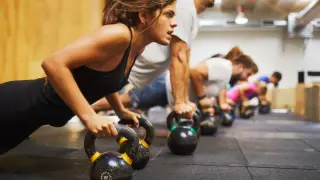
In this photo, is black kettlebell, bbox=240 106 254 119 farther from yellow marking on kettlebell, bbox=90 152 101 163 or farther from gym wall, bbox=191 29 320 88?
yellow marking on kettlebell, bbox=90 152 101 163

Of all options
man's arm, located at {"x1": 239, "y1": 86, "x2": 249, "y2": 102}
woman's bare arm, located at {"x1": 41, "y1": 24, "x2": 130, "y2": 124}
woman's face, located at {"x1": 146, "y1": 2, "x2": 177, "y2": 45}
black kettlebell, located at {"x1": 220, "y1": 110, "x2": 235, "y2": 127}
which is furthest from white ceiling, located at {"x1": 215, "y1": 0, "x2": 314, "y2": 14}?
woman's bare arm, located at {"x1": 41, "y1": 24, "x2": 130, "y2": 124}

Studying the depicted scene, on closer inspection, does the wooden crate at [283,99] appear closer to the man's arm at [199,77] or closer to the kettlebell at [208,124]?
the man's arm at [199,77]

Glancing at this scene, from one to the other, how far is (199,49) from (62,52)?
736 cm

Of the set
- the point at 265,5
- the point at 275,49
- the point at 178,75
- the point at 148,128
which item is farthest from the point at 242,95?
the point at 275,49

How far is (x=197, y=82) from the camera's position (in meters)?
2.67

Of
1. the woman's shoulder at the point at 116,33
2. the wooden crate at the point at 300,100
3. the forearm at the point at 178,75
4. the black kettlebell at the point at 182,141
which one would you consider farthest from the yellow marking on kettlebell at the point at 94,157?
the wooden crate at the point at 300,100

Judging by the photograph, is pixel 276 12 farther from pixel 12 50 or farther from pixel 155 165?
pixel 155 165

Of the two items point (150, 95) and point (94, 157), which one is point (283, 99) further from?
point (94, 157)

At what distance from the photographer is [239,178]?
117 cm

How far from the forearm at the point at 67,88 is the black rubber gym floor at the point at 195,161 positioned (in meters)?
0.29

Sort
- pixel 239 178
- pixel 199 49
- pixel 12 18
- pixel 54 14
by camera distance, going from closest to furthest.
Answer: pixel 239 178, pixel 12 18, pixel 54 14, pixel 199 49

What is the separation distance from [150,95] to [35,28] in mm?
1090

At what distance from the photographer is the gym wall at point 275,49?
7973 millimetres

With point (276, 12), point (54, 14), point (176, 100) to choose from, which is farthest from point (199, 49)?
point (176, 100)
